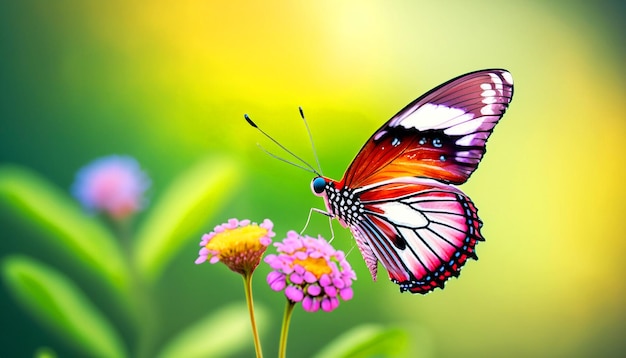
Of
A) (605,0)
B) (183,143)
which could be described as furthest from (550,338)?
(183,143)

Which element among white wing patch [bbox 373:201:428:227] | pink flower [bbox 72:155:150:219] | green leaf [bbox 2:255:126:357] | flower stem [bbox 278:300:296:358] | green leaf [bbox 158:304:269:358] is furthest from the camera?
pink flower [bbox 72:155:150:219]

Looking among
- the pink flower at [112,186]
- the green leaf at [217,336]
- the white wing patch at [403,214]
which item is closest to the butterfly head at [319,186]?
the white wing patch at [403,214]

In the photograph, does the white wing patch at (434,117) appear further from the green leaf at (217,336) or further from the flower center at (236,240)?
the green leaf at (217,336)

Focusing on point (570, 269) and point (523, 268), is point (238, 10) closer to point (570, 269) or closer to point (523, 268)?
point (523, 268)

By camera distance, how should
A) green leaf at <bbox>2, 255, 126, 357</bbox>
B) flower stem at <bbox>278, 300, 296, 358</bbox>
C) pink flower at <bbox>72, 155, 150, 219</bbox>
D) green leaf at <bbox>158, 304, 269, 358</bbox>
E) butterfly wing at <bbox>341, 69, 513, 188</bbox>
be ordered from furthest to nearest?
pink flower at <bbox>72, 155, 150, 219</bbox> < green leaf at <bbox>158, 304, 269, 358</bbox> < green leaf at <bbox>2, 255, 126, 357</bbox> < butterfly wing at <bbox>341, 69, 513, 188</bbox> < flower stem at <bbox>278, 300, 296, 358</bbox>

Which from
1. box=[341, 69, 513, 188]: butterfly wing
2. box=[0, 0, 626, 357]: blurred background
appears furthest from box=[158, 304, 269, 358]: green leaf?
box=[341, 69, 513, 188]: butterfly wing

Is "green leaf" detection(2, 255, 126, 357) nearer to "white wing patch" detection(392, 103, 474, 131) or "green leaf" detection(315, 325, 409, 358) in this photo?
"green leaf" detection(315, 325, 409, 358)

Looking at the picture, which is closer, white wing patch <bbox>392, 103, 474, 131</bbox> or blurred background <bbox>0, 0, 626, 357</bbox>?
white wing patch <bbox>392, 103, 474, 131</bbox>

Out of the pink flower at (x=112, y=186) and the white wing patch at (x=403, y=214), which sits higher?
the pink flower at (x=112, y=186)
